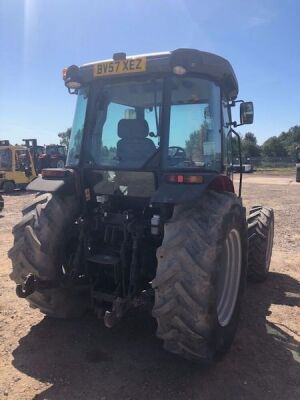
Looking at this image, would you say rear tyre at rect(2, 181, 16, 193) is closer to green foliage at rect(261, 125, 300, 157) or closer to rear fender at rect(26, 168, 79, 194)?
rear fender at rect(26, 168, 79, 194)

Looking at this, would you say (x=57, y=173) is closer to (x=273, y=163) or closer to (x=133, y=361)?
(x=133, y=361)

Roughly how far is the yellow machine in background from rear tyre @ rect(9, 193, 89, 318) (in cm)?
1557

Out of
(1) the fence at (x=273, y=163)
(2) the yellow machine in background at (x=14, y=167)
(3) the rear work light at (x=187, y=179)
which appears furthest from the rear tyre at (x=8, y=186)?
(1) the fence at (x=273, y=163)

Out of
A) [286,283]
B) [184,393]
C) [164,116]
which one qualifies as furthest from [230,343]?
[286,283]

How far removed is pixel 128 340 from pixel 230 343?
3.33 feet

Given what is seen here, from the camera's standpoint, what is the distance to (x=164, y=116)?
3.98 meters

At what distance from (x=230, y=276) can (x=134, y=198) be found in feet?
4.14

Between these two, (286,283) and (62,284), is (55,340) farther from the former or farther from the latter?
(286,283)

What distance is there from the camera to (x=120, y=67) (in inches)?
160

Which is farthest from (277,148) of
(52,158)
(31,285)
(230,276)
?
(31,285)

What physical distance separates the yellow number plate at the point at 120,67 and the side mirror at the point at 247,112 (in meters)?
1.77

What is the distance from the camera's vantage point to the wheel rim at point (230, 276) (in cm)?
411

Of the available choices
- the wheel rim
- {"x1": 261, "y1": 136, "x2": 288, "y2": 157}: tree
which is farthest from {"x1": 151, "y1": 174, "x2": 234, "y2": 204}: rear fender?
{"x1": 261, "y1": 136, "x2": 288, "y2": 157}: tree

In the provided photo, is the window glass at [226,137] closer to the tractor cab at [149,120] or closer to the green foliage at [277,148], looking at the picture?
the tractor cab at [149,120]
